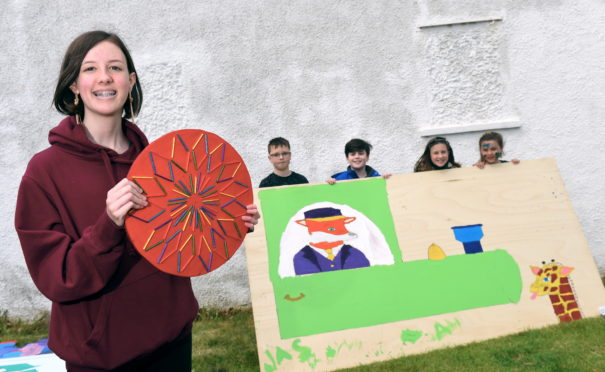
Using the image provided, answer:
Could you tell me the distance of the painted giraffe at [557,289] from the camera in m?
3.47

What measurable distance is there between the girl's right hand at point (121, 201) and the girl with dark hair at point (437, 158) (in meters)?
3.22

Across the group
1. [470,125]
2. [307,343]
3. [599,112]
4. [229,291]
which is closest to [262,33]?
[470,125]

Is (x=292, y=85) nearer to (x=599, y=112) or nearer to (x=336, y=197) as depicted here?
(x=336, y=197)

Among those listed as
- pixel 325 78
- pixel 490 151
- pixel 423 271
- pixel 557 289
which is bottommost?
pixel 557 289

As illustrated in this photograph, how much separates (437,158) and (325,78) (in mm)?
1357

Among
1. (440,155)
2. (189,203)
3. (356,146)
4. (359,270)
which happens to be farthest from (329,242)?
(189,203)

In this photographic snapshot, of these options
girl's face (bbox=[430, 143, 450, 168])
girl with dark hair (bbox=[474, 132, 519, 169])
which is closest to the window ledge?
girl with dark hair (bbox=[474, 132, 519, 169])

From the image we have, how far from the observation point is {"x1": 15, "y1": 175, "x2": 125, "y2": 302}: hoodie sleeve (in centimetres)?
111

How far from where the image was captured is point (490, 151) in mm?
3988

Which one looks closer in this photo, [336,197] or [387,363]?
[387,363]

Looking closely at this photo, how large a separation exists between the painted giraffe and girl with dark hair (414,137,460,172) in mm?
1057

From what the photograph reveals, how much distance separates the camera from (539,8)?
4660mm

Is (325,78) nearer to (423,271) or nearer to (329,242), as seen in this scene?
(329,242)

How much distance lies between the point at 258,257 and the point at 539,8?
145 inches
